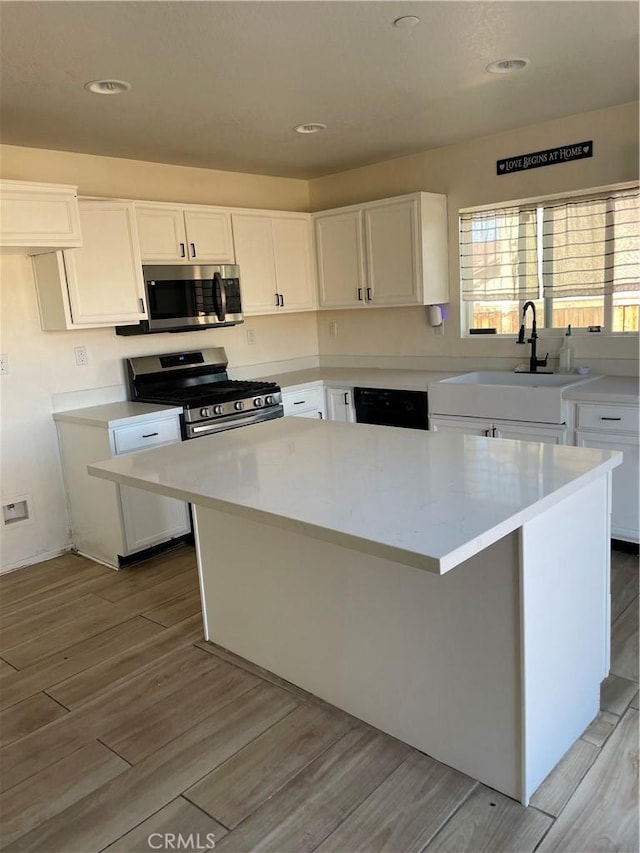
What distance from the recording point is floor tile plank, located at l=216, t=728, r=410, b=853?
1786 mm

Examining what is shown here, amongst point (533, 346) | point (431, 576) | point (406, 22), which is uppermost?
point (406, 22)

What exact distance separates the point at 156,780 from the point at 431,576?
1091 mm

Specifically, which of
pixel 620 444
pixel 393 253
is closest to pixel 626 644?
pixel 620 444

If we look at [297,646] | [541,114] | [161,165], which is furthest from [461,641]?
[161,165]

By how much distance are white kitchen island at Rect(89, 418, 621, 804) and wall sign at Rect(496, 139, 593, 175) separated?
2.29 m

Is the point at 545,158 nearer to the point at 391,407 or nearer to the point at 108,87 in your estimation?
the point at 391,407

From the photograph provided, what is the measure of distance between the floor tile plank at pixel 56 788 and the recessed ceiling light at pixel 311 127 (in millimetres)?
3137

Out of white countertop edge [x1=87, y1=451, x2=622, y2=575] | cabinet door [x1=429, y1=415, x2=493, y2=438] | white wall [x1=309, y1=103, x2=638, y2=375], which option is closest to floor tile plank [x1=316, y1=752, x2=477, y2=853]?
white countertop edge [x1=87, y1=451, x2=622, y2=575]

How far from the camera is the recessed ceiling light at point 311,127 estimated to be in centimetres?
356

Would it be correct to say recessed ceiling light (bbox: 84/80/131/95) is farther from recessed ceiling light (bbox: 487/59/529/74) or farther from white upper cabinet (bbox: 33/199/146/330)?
recessed ceiling light (bbox: 487/59/529/74)

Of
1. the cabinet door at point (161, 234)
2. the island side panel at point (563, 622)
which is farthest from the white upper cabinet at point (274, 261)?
the island side panel at point (563, 622)

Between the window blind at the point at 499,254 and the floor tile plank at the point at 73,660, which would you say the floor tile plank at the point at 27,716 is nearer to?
the floor tile plank at the point at 73,660

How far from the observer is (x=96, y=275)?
144 inches

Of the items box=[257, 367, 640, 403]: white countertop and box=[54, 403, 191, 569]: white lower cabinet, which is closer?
box=[257, 367, 640, 403]: white countertop
